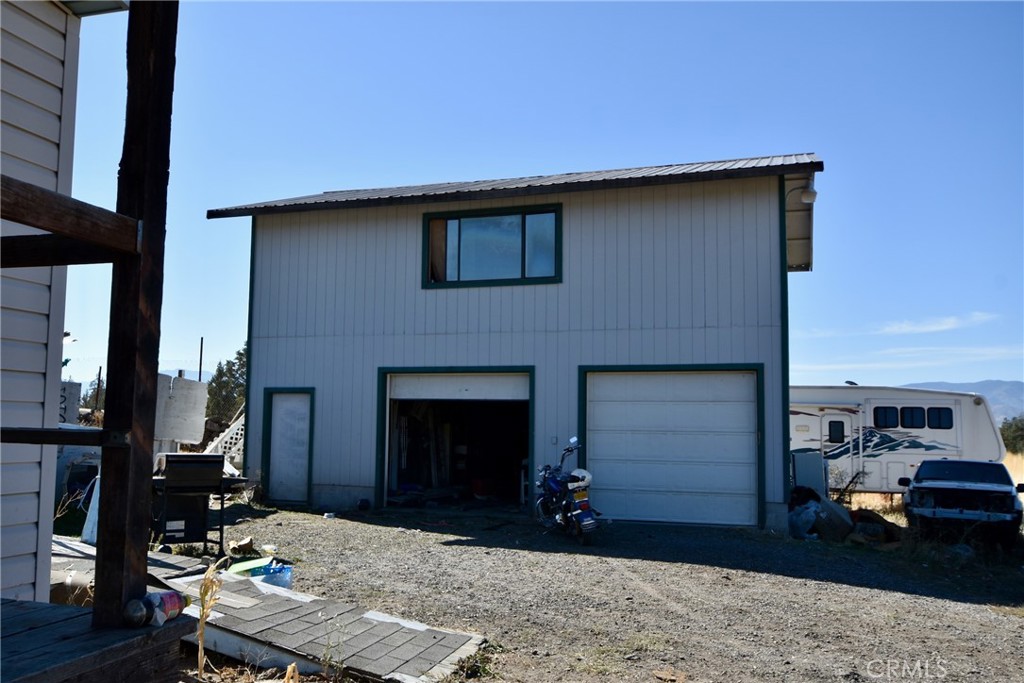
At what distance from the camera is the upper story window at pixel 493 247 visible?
43.7 feet

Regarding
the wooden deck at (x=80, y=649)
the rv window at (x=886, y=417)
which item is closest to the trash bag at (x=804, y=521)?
the rv window at (x=886, y=417)

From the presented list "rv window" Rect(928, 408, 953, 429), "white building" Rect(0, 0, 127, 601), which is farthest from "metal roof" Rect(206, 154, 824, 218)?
"white building" Rect(0, 0, 127, 601)

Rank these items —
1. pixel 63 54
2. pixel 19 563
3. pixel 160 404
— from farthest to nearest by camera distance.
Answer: pixel 160 404 → pixel 63 54 → pixel 19 563

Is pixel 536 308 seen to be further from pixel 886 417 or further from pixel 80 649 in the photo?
pixel 80 649

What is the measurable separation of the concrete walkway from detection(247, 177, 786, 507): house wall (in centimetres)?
726

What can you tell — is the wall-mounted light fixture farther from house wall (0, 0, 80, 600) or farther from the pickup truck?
house wall (0, 0, 80, 600)

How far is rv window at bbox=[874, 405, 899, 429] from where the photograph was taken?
17203mm

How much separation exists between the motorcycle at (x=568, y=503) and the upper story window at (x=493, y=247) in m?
3.55

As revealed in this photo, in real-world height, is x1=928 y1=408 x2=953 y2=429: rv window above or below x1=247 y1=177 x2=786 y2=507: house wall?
below

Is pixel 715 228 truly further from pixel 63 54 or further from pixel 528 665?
pixel 63 54

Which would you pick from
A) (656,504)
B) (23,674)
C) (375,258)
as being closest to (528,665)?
(23,674)

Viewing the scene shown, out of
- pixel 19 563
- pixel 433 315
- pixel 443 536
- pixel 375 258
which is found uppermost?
pixel 375 258

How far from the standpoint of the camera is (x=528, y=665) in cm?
517

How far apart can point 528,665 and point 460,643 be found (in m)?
0.51
